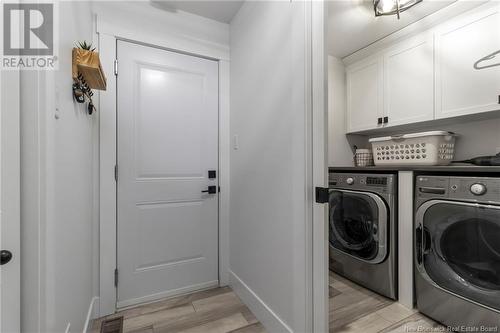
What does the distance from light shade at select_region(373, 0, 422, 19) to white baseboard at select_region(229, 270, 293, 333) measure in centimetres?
230

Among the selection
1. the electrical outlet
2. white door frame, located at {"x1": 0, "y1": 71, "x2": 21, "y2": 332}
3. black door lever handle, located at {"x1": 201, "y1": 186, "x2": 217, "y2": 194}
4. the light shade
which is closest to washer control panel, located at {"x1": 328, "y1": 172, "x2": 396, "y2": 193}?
the electrical outlet

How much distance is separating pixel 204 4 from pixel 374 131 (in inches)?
84.1

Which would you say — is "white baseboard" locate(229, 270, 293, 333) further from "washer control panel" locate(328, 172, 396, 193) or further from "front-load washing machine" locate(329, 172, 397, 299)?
"washer control panel" locate(328, 172, 396, 193)

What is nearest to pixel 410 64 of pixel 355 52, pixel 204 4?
pixel 355 52

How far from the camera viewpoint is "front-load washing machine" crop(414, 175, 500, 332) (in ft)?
4.14

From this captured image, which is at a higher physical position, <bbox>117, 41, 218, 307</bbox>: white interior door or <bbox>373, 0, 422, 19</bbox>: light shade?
<bbox>373, 0, 422, 19</bbox>: light shade

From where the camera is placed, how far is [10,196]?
0.71 meters

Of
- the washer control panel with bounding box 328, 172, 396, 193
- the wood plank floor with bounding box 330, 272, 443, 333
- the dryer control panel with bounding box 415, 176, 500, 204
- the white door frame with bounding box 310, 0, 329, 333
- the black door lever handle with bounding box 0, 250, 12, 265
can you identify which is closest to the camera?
the black door lever handle with bounding box 0, 250, 12, 265

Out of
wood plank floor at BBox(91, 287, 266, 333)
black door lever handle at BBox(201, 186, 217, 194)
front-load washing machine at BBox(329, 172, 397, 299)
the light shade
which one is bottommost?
wood plank floor at BBox(91, 287, 266, 333)

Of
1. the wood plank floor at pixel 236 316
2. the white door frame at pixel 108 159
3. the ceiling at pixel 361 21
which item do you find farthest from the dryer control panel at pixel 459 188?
the white door frame at pixel 108 159

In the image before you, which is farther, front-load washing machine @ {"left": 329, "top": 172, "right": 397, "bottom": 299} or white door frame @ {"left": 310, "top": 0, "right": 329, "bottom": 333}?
front-load washing machine @ {"left": 329, "top": 172, "right": 397, "bottom": 299}

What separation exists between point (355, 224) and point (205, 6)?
7.34ft

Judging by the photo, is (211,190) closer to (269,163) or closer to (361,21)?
(269,163)

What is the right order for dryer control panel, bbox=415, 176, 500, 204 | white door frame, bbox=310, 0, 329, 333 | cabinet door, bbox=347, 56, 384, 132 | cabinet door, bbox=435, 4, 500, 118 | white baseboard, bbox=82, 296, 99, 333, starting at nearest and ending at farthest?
white door frame, bbox=310, 0, 329, 333 < dryer control panel, bbox=415, 176, 500, 204 < white baseboard, bbox=82, 296, 99, 333 < cabinet door, bbox=435, 4, 500, 118 < cabinet door, bbox=347, 56, 384, 132
